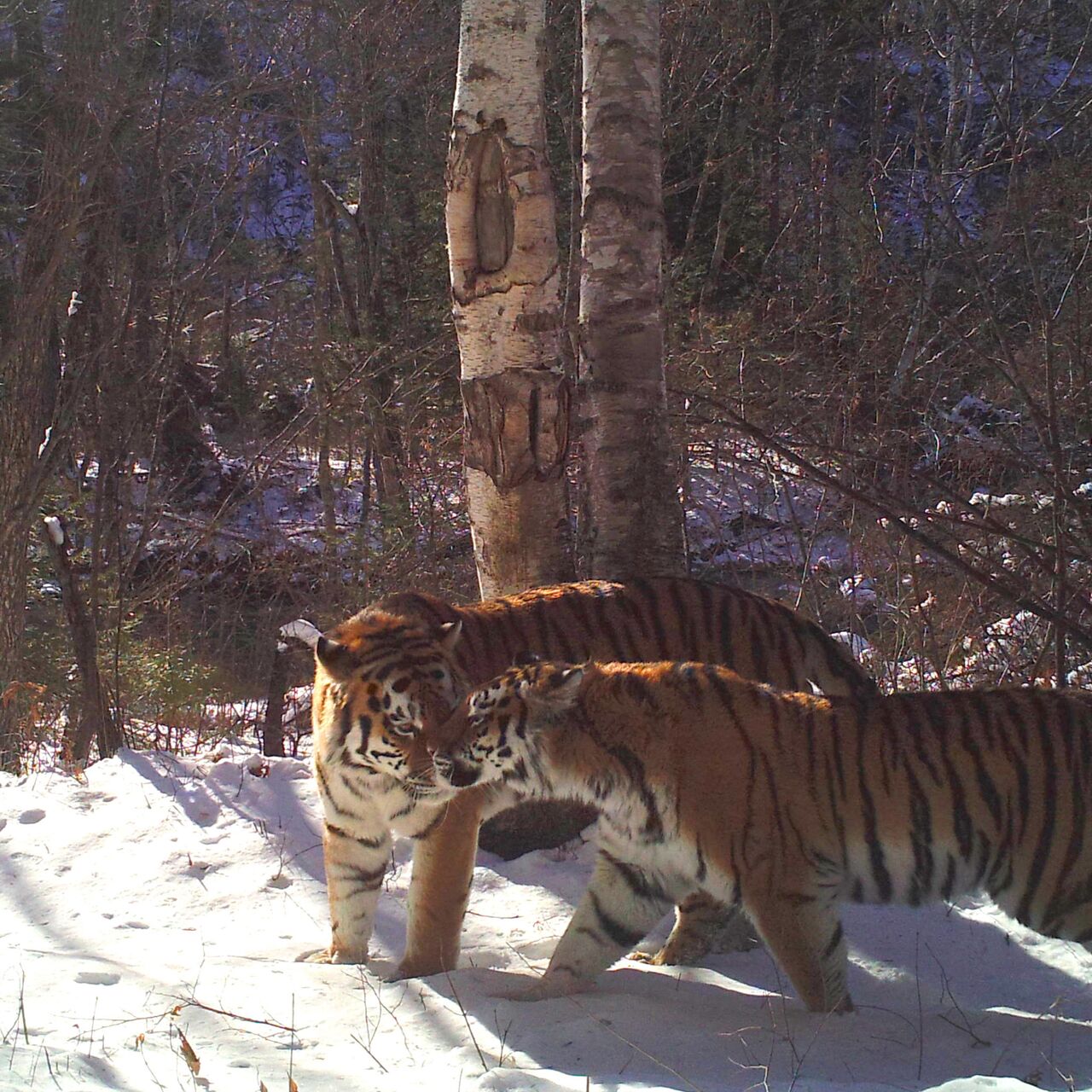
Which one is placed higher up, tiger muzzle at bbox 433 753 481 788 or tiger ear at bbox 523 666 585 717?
tiger ear at bbox 523 666 585 717

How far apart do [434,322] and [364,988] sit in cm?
1007

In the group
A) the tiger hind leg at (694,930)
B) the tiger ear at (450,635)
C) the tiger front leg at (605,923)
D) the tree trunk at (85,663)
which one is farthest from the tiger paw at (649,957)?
the tree trunk at (85,663)

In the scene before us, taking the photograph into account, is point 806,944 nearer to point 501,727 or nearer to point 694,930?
point 694,930

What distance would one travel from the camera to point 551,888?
477 centimetres

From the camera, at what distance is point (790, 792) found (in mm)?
3549

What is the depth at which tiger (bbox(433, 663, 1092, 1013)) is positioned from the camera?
3.49 meters

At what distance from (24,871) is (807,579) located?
4324 millimetres

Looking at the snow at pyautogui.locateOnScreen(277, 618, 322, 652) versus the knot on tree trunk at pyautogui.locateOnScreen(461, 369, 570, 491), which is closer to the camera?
the knot on tree trunk at pyautogui.locateOnScreen(461, 369, 570, 491)

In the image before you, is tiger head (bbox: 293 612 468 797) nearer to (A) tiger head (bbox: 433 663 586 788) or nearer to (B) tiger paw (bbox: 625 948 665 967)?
(A) tiger head (bbox: 433 663 586 788)

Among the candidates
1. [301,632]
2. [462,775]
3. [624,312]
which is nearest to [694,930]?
[462,775]

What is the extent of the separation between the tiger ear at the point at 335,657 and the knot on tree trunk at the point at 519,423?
4.16 feet

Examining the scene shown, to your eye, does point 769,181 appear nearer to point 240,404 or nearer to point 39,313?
point 240,404

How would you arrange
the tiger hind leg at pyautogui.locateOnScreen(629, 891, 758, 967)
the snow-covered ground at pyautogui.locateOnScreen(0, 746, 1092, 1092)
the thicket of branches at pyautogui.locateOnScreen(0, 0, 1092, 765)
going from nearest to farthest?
the snow-covered ground at pyautogui.locateOnScreen(0, 746, 1092, 1092), the tiger hind leg at pyautogui.locateOnScreen(629, 891, 758, 967), the thicket of branches at pyautogui.locateOnScreen(0, 0, 1092, 765)

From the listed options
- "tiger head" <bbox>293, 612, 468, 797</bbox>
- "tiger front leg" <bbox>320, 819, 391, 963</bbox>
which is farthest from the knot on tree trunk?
"tiger front leg" <bbox>320, 819, 391, 963</bbox>
